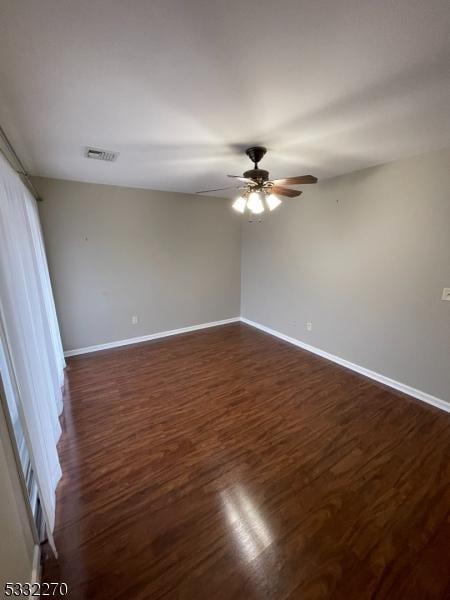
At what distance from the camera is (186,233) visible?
3.99 metres

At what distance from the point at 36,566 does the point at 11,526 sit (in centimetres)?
44

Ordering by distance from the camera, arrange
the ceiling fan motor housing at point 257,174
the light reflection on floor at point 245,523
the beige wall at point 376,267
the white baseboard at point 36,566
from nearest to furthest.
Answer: the white baseboard at point 36,566
the light reflection on floor at point 245,523
the ceiling fan motor housing at point 257,174
the beige wall at point 376,267

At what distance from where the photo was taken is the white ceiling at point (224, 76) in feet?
2.89

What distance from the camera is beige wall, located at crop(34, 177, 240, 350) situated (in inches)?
125

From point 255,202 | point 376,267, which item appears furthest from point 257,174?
point 376,267

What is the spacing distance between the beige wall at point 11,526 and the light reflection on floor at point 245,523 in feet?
3.20

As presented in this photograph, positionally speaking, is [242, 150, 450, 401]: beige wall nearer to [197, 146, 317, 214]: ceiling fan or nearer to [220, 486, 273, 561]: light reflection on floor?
[197, 146, 317, 214]: ceiling fan

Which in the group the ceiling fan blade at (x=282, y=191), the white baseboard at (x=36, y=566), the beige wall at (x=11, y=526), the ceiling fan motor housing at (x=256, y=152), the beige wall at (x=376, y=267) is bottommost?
the white baseboard at (x=36, y=566)

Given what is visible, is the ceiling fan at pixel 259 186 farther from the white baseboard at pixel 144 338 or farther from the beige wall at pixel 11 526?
the white baseboard at pixel 144 338

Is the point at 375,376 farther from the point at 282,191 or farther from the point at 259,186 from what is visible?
the point at 259,186

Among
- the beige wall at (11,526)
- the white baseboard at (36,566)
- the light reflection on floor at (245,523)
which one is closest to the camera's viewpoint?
the beige wall at (11,526)

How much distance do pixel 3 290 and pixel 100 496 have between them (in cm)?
138

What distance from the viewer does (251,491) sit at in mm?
1582

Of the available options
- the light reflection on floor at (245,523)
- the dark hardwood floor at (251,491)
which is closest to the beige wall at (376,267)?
the dark hardwood floor at (251,491)
